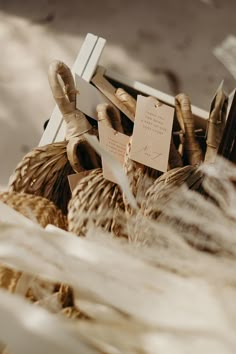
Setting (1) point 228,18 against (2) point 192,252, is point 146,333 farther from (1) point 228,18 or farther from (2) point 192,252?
(1) point 228,18

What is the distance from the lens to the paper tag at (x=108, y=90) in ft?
2.56

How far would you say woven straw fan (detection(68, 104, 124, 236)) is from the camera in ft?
1.79

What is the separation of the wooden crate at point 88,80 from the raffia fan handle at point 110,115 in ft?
0.28

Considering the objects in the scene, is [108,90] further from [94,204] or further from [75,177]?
[94,204]

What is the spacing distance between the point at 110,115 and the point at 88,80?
11cm

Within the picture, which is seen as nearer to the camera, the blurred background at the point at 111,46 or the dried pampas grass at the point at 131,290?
the dried pampas grass at the point at 131,290

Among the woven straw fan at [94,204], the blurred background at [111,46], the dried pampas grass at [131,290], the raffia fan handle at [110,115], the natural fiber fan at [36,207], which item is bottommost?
the dried pampas grass at [131,290]

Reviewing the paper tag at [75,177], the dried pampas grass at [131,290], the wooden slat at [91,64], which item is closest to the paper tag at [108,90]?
the wooden slat at [91,64]

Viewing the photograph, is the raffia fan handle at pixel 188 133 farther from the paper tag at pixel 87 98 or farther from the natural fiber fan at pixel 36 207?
the natural fiber fan at pixel 36 207

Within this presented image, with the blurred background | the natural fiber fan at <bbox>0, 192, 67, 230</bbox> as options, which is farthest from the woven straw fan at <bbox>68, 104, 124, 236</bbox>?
the blurred background

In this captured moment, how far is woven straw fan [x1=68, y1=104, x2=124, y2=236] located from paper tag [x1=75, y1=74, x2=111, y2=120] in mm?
144

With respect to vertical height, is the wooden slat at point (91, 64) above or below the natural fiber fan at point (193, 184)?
above

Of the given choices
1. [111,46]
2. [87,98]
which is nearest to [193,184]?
[87,98]

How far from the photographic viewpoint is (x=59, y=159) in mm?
704
